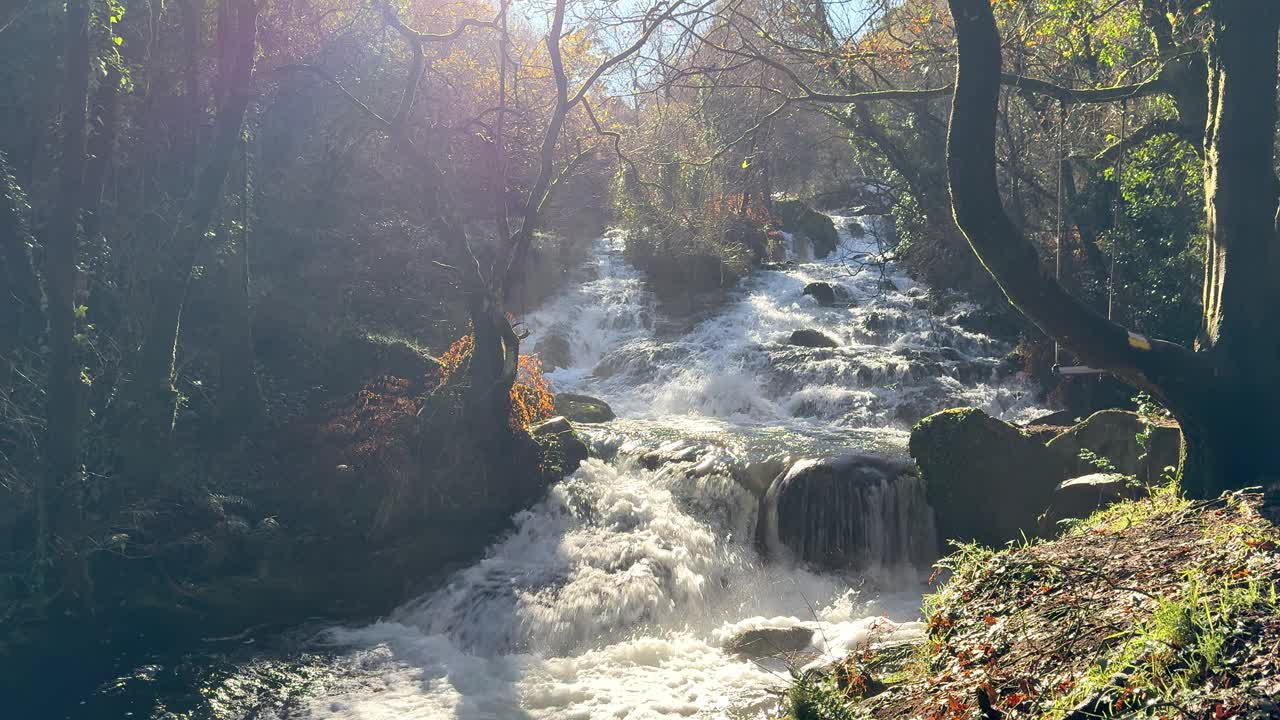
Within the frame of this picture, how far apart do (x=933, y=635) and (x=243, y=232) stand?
10869 mm

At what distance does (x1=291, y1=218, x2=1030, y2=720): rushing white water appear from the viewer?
7.64 metres

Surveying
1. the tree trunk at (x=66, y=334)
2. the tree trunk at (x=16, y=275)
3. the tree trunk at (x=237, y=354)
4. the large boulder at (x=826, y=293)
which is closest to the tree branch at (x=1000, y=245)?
the tree trunk at (x=66, y=334)

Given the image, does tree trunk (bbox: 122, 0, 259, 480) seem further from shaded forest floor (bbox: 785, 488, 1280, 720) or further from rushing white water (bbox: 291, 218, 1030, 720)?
shaded forest floor (bbox: 785, 488, 1280, 720)

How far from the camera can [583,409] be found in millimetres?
15820

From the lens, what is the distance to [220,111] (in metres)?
11.3

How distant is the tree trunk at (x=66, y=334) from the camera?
7.71 meters

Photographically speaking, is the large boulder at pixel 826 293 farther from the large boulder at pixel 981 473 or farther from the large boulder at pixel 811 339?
the large boulder at pixel 981 473

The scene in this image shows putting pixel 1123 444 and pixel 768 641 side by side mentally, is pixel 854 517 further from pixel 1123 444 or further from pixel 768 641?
pixel 1123 444

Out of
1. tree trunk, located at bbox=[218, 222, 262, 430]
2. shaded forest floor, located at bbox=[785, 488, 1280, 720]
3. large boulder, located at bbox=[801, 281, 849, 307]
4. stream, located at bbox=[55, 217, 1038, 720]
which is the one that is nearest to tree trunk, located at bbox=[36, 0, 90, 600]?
stream, located at bbox=[55, 217, 1038, 720]

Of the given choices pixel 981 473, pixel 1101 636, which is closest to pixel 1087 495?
pixel 981 473

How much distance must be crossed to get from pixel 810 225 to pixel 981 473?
20655 millimetres

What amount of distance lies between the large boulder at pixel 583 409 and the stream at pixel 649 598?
35 centimetres

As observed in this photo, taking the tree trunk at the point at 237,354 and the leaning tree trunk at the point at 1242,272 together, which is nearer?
the leaning tree trunk at the point at 1242,272

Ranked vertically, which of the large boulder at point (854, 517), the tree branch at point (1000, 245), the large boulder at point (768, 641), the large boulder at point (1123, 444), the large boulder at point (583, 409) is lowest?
the large boulder at point (768, 641)
